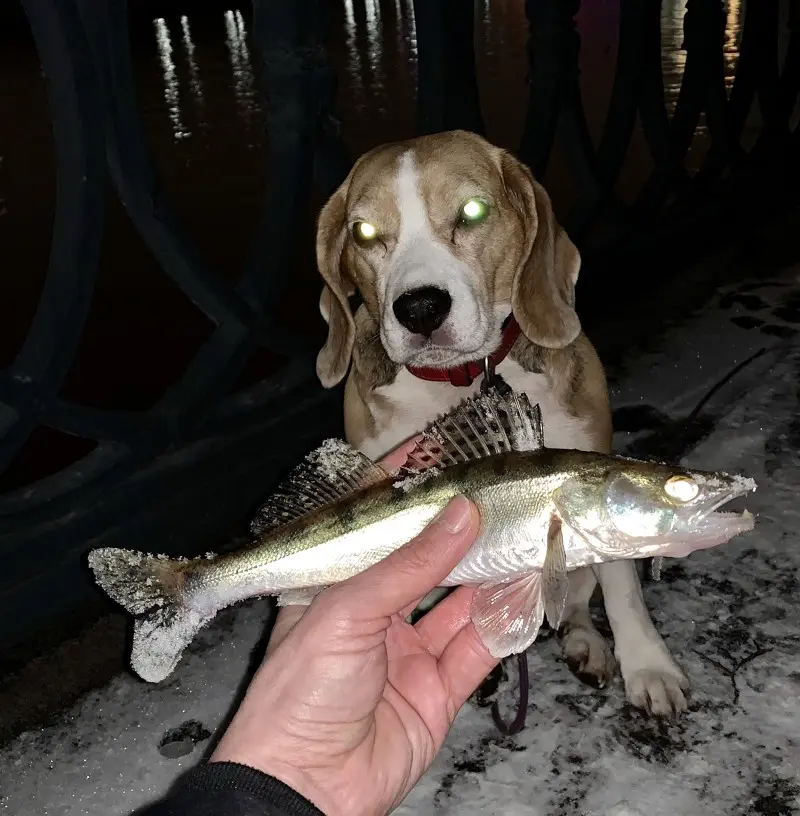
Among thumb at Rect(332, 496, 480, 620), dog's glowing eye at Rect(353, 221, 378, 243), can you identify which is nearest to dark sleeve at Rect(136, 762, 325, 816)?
thumb at Rect(332, 496, 480, 620)

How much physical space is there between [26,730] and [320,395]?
5.90 ft

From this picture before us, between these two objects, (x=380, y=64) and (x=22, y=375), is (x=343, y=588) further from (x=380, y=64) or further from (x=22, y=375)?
(x=380, y=64)

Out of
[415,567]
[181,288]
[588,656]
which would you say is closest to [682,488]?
[415,567]

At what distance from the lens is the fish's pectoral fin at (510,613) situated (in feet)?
5.30

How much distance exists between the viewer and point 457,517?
4.98 ft

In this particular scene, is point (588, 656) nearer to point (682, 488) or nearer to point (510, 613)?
point (510, 613)

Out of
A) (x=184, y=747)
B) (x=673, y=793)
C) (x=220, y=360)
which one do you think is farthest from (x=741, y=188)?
(x=184, y=747)

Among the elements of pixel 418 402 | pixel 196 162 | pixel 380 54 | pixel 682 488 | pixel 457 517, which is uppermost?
pixel 682 488

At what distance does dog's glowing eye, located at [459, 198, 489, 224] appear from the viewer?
2.74 metres

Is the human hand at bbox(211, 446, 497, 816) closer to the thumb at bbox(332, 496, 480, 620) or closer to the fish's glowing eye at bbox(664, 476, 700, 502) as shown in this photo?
the thumb at bbox(332, 496, 480, 620)

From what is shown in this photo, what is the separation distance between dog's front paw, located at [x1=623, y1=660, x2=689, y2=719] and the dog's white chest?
2.47ft

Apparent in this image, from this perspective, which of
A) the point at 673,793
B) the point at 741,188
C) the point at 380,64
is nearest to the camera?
the point at 673,793

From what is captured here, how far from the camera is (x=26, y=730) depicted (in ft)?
8.60

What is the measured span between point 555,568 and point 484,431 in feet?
1.00
